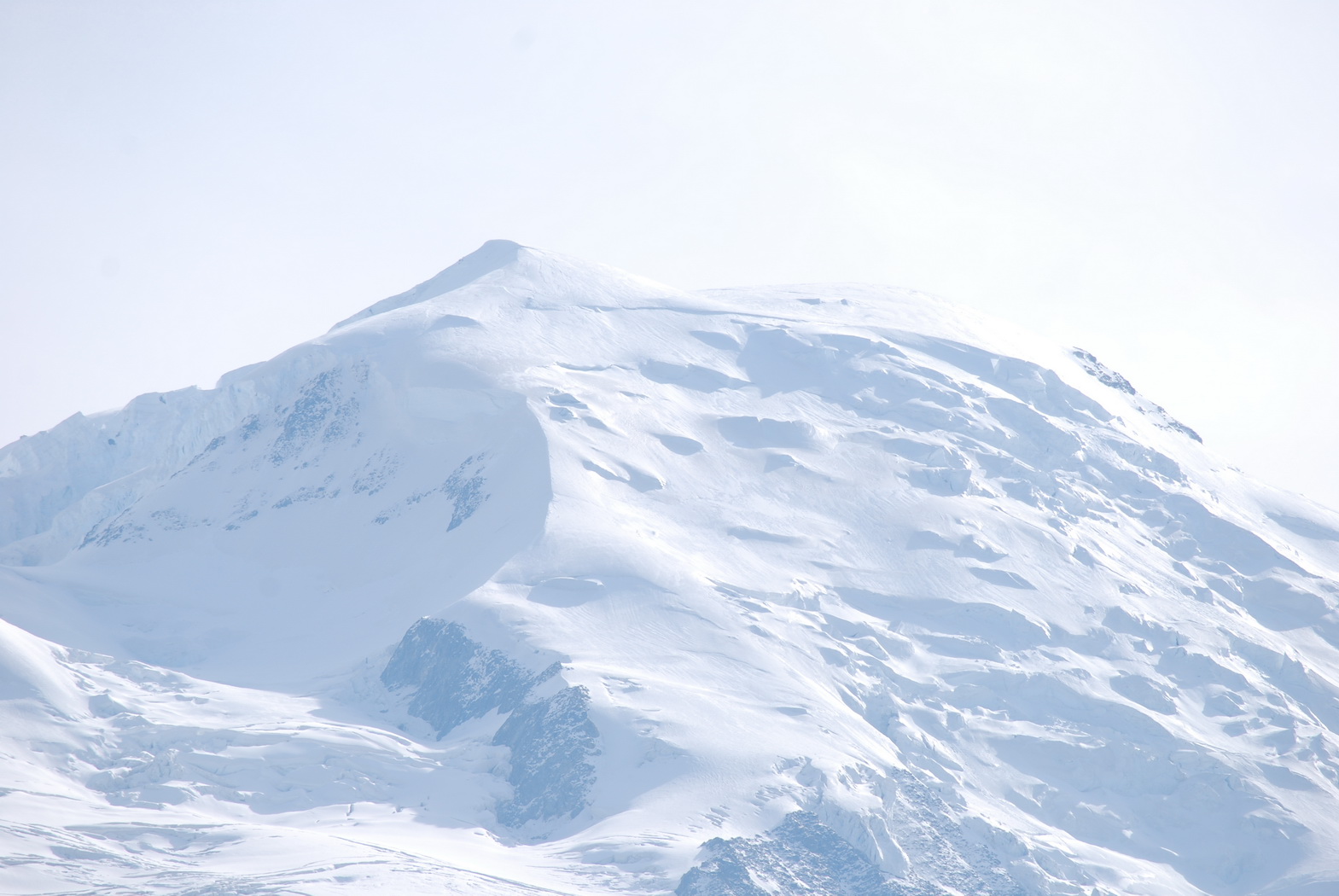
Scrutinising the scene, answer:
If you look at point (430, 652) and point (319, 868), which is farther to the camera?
point (430, 652)

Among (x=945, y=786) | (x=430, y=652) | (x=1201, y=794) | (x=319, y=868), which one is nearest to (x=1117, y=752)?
(x=1201, y=794)

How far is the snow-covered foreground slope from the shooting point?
431 ft

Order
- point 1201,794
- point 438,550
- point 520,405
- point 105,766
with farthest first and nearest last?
1. point 520,405
2. point 438,550
3. point 1201,794
4. point 105,766

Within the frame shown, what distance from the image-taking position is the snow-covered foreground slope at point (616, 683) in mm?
131375

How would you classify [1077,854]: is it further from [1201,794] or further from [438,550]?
[438,550]

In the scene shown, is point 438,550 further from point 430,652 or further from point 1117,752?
point 1117,752

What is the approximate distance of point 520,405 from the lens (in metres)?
189

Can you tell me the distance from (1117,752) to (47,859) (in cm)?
10067

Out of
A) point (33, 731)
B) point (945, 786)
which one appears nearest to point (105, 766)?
point (33, 731)

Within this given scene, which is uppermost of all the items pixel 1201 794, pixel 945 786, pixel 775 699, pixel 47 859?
pixel 47 859

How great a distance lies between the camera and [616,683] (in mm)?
146125

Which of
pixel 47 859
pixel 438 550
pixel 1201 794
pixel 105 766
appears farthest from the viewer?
pixel 438 550

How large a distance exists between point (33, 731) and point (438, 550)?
48.3 metres

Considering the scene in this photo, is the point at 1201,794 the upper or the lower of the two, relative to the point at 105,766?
lower
